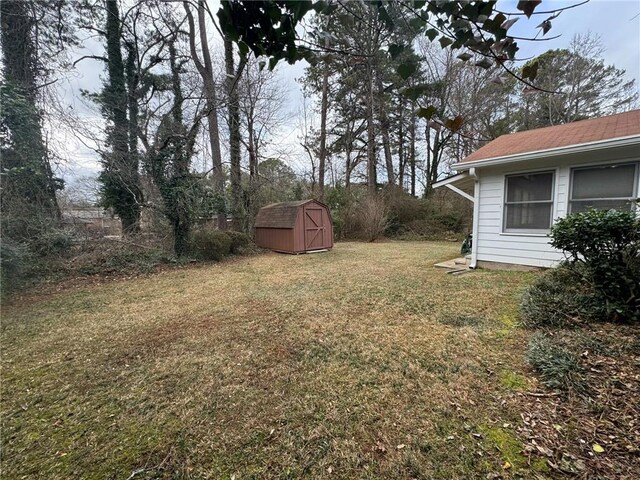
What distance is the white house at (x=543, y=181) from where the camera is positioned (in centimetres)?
432

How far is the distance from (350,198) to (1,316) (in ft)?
38.7

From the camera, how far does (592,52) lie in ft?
40.4

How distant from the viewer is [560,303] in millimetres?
3119

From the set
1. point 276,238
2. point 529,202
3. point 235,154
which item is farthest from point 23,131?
point 529,202

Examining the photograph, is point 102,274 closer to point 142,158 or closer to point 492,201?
point 142,158

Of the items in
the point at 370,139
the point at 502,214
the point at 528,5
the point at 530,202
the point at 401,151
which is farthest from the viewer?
the point at 401,151

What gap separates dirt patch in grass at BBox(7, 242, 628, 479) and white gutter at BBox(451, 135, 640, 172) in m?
2.36

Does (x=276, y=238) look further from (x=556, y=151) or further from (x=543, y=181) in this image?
(x=556, y=151)

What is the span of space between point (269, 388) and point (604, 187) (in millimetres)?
5885

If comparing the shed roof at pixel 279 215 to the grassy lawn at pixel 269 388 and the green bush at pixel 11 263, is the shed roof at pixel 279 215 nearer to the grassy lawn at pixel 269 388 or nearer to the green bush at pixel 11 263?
the grassy lawn at pixel 269 388

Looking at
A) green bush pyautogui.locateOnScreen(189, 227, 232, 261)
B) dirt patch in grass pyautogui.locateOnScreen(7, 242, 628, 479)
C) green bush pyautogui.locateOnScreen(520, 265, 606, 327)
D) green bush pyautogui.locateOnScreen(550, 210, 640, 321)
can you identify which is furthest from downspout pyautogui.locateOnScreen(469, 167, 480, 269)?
green bush pyautogui.locateOnScreen(189, 227, 232, 261)

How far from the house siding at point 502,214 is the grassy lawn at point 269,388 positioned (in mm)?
1580

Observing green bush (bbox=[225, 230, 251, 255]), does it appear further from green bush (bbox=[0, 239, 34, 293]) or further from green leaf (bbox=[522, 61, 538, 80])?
green leaf (bbox=[522, 61, 538, 80])

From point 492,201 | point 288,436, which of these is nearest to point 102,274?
point 288,436
